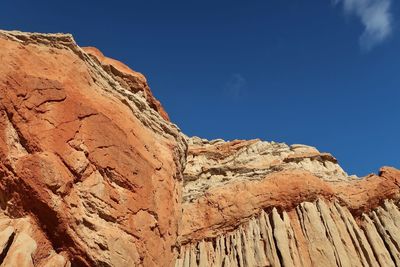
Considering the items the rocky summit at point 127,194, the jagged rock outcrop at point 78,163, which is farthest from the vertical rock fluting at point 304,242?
the jagged rock outcrop at point 78,163

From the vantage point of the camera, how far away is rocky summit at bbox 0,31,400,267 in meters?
12.2

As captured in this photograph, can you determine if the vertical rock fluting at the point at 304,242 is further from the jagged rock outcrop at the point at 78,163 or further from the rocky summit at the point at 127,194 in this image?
the jagged rock outcrop at the point at 78,163

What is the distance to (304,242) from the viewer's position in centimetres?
2358

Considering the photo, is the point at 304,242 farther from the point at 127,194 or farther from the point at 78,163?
the point at 78,163

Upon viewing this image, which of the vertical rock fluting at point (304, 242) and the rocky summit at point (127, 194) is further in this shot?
the vertical rock fluting at point (304, 242)

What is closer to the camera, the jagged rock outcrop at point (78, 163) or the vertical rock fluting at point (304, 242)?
the jagged rock outcrop at point (78, 163)

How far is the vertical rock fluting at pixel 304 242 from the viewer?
22719mm

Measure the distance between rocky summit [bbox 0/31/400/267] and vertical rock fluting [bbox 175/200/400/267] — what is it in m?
0.07

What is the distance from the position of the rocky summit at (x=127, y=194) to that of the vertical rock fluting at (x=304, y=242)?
7 cm

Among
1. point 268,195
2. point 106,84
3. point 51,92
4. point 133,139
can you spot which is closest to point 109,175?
point 133,139

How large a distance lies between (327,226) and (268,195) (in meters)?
4.45

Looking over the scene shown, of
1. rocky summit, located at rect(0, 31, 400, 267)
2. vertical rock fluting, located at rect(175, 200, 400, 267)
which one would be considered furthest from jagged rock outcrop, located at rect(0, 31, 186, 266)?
vertical rock fluting, located at rect(175, 200, 400, 267)

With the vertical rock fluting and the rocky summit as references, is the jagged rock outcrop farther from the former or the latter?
the vertical rock fluting

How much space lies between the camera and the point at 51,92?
14.8 metres
